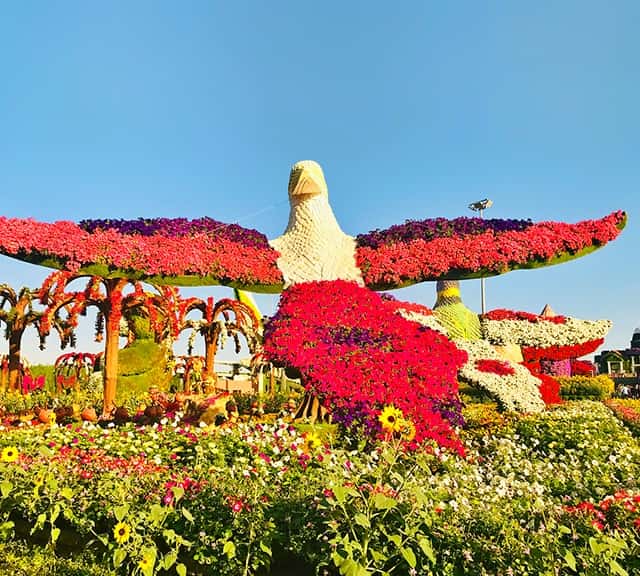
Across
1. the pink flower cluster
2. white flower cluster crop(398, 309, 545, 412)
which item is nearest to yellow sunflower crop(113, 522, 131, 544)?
the pink flower cluster

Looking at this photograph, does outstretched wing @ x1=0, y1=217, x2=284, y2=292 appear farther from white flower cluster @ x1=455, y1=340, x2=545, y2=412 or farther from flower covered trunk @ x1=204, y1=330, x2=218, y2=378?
flower covered trunk @ x1=204, y1=330, x2=218, y2=378

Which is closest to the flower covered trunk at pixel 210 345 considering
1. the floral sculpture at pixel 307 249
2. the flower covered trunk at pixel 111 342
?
the flower covered trunk at pixel 111 342

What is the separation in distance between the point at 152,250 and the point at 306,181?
8.72 ft

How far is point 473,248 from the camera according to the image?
9125 mm

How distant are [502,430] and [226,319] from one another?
899 centimetres

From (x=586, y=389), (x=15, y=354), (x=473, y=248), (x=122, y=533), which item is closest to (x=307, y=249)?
(x=473, y=248)

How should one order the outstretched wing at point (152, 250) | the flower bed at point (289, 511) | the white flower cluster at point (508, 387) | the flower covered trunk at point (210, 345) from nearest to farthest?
the flower bed at point (289, 511) < the outstretched wing at point (152, 250) < the white flower cluster at point (508, 387) < the flower covered trunk at point (210, 345)

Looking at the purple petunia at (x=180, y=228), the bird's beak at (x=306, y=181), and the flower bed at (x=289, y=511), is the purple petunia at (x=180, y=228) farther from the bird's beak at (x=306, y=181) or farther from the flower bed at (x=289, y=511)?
the flower bed at (x=289, y=511)

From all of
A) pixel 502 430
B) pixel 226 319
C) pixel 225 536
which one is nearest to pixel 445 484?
pixel 225 536

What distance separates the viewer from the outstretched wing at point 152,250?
28.3ft

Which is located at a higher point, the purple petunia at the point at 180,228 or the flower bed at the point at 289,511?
the purple petunia at the point at 180,228

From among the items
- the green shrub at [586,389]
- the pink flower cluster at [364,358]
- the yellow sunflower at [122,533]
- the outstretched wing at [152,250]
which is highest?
the outstretched wing at [152,250]

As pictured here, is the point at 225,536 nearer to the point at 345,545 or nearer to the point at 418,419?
the point at 345,545

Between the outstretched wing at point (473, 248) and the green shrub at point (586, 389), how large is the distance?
1173 centimetres
